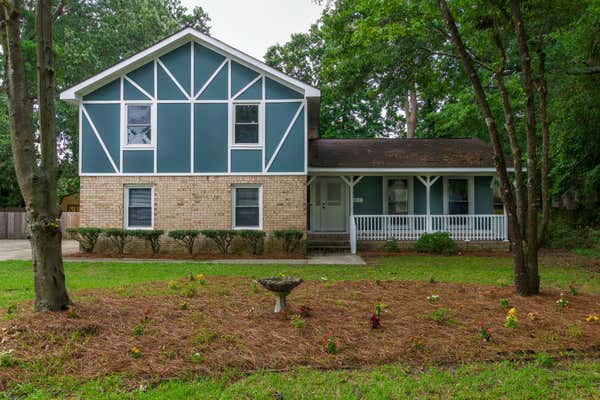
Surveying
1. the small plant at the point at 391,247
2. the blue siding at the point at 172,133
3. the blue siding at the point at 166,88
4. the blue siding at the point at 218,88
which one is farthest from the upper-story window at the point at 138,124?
the small plant at the point at 391,247

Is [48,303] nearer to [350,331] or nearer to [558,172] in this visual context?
[350,331]

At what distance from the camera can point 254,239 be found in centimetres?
1392

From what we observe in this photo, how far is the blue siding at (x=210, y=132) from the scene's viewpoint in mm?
14320

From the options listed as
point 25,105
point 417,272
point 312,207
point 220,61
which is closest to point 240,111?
point 220,61

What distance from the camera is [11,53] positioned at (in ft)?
16.9

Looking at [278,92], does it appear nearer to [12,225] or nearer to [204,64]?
[204,64]

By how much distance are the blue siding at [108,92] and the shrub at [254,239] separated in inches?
250

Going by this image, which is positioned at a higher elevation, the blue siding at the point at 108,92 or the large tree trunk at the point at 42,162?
the blue siding at the point at 108,92

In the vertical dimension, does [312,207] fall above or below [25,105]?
below

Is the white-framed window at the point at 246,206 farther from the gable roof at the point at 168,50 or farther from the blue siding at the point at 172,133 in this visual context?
the gable roof at the point at 168,50

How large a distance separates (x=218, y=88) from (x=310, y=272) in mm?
7481

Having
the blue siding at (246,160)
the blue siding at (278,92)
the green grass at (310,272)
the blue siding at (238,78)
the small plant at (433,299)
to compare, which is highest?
the blue siding at (238,78)

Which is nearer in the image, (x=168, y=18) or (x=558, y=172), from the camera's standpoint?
(x=558, y=172)

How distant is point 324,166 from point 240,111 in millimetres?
3604
